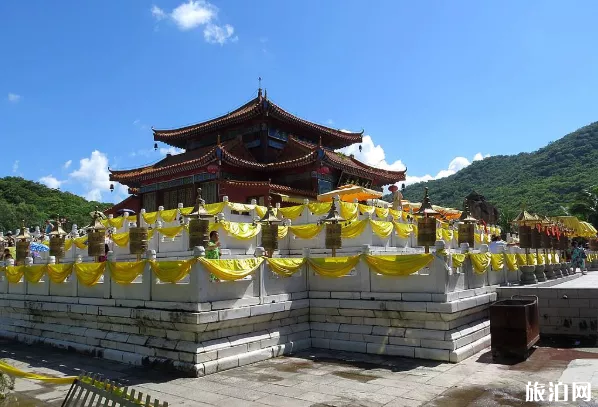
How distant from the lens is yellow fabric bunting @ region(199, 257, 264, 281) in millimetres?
10930

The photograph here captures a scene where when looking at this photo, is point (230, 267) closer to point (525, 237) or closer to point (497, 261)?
point (497, 261)

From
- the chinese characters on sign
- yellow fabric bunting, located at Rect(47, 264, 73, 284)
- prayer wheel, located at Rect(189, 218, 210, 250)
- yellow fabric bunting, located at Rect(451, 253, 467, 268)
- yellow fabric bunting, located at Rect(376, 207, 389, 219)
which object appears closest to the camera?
the chinese characters on sign

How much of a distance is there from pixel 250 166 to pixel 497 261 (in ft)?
59.1

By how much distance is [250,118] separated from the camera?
33.8 m

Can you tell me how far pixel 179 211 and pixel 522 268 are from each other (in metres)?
14.1

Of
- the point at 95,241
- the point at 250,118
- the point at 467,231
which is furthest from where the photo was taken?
the point at 250,118

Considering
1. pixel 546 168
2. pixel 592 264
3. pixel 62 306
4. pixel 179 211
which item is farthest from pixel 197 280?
pixel 546 168

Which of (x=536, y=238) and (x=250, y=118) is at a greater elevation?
(x=250, y=118)

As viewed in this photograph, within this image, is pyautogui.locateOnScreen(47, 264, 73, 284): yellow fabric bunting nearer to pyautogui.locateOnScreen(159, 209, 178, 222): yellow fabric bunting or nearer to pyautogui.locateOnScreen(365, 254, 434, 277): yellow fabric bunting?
pyautogui.locateOnScreen(159, 209, 178, 222): yellow fabric bunting

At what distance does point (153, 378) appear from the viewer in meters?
10.4

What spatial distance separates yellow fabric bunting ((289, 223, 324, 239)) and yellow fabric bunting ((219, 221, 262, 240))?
4.97ft

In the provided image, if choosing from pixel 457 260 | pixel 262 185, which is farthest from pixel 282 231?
pixel 262 185

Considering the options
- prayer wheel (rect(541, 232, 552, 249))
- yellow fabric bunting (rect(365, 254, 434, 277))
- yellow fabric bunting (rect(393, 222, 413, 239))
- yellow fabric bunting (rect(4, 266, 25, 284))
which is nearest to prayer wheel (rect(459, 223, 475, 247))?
yellow fabric bunting (rect(393, 222, 413, 239))

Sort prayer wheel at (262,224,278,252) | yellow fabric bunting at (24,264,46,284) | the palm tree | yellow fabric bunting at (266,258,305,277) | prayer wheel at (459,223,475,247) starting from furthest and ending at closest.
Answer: the palm tree, prayer wheel at (459,223,475,247), prayer wheel at (262,224,278,252), yellow fabric bunting at (24,264,46,284), yellow fabric bunting at (266,258,305,277)
